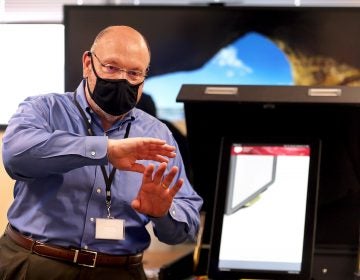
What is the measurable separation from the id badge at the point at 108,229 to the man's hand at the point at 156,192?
14cm

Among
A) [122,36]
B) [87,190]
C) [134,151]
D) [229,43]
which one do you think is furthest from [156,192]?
[229,43]

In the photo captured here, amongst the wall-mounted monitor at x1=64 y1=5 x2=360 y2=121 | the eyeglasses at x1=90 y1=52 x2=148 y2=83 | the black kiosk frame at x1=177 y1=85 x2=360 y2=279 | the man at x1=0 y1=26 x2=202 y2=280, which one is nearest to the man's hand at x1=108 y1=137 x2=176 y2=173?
the man at x1=0 y1=26 x2=202 y2=280

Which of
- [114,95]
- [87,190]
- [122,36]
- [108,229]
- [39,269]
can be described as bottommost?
[39,269]

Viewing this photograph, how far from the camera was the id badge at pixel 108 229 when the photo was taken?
186 centimetres

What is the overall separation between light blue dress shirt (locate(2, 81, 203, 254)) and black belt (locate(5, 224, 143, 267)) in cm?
2

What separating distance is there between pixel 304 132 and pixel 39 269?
928mm

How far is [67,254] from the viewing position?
1831 millimetres

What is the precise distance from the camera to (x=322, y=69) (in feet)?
10.0

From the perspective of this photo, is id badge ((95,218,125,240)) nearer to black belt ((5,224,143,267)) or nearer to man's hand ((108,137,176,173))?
black belt ((5,224,143,267))

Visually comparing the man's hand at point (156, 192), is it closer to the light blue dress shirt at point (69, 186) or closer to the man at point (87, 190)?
the man at point (87, 190)

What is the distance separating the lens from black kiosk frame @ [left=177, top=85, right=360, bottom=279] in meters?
1.75

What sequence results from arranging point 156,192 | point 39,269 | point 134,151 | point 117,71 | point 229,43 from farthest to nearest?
1. point 229,43
2. point 117,71
3. point 39,269
4. point 156,192
5. point 134,151

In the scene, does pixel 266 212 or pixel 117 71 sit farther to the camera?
pixel 117 71

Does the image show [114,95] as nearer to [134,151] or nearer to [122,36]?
[122,36]
